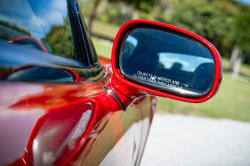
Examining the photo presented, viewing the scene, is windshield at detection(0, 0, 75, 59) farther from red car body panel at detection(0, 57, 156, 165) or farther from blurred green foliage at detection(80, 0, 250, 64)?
blurred green foliage at detection(80, 0, 250, 64)

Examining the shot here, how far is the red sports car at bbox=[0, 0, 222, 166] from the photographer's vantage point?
29.4 inches

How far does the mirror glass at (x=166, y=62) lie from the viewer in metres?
1.33

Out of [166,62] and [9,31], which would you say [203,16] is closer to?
[166,62]

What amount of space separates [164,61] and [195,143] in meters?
3.45

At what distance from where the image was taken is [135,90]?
1366mm

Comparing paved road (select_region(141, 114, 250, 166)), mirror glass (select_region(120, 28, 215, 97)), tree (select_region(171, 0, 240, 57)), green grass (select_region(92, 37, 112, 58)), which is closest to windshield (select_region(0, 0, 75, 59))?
mirror glass (select_region(120, 28, 215, 97))

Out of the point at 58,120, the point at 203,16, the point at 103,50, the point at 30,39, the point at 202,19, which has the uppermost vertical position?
the point at 203,16

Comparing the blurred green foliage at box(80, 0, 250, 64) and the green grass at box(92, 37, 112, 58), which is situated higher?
the blurred green foliage at box(80, 0, 250, 64)

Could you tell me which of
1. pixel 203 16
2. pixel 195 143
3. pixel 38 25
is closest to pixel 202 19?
pixel 203 16

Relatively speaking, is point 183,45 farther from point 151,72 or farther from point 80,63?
point 80,63

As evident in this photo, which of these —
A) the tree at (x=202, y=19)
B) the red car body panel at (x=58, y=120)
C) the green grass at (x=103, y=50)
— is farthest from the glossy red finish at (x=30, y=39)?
the tree at (x=202, y=19)

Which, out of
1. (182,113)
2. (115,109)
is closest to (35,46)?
(115,109)

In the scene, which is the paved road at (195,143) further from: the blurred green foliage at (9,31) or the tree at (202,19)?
the tree at (202,19)

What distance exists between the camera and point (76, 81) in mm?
1128
